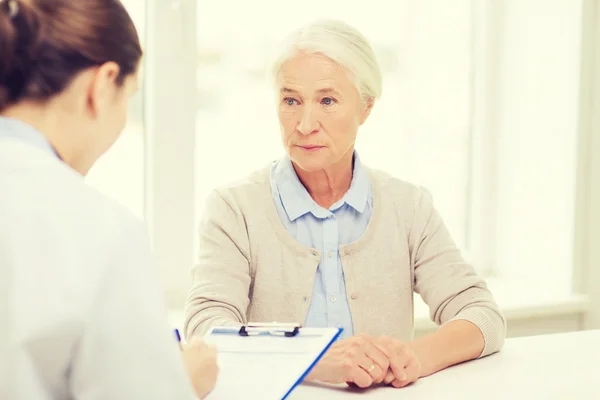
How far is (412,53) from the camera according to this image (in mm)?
2893

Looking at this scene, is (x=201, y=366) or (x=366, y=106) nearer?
(x=201, y=366)

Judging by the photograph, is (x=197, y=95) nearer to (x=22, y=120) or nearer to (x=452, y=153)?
(x=452, y=153)

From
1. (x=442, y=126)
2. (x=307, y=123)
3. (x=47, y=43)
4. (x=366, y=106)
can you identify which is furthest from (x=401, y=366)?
(x=442, y=126)

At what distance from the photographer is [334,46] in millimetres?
1688

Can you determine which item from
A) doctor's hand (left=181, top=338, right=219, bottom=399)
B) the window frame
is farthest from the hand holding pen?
the window frame

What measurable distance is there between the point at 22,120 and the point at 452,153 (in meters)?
2.36

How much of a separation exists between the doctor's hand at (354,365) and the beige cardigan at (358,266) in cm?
30

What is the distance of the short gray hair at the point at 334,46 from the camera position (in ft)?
5.54

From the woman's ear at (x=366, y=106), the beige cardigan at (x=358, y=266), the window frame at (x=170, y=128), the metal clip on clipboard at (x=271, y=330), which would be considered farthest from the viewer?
the window frame at (x=170, y=128)

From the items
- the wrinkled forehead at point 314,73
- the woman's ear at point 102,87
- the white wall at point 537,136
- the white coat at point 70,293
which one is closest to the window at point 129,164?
the wrinkled forehead at point 314,73

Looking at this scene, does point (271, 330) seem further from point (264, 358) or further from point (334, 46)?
point (334, 46)

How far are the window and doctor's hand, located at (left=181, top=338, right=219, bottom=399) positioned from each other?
4.60 ft

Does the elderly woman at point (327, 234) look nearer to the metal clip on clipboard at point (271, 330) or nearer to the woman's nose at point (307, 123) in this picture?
the woman's nose at point (307, 123)

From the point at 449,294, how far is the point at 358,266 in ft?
0.69
